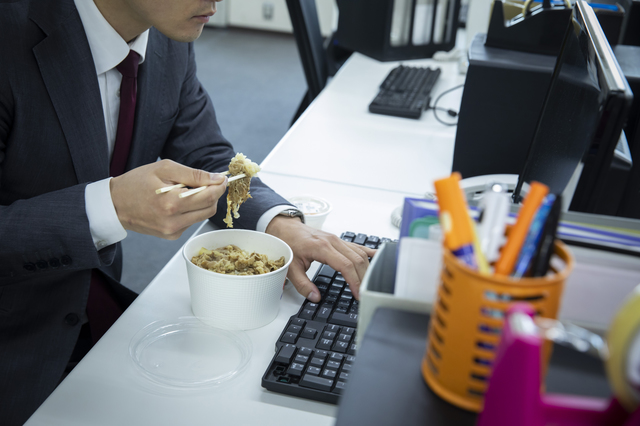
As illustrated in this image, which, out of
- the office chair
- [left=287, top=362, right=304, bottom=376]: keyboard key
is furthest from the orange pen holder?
the office chair

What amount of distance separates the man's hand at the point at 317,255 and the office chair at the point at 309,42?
4.63 ft

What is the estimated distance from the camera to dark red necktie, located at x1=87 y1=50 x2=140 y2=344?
117 cm

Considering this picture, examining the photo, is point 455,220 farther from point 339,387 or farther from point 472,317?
point 339,387

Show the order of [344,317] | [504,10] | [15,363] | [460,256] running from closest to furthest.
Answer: [460,256]
[344,317]
[15,363]
[504,10]

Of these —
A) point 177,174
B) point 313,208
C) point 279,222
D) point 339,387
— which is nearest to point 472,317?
point 339,387

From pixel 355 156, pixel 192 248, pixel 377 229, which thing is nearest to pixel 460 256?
pixel 192 248

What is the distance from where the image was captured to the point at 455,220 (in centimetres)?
40

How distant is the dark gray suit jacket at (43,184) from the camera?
90 cm

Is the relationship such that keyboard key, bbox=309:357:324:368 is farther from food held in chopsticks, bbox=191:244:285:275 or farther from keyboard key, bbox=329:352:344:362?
food held in chopsticks, bbox=191:244:285:275

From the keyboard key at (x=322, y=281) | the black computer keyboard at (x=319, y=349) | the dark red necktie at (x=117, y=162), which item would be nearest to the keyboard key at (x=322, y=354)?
the black computer keyboard at (x=319, y=349)

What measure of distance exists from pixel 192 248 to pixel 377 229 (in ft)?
1.49

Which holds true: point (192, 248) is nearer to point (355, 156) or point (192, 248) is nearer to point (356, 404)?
point (356, 404)

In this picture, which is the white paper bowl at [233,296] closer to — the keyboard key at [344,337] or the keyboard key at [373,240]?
the keyboard key at [344,337]

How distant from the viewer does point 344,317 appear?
85cm
